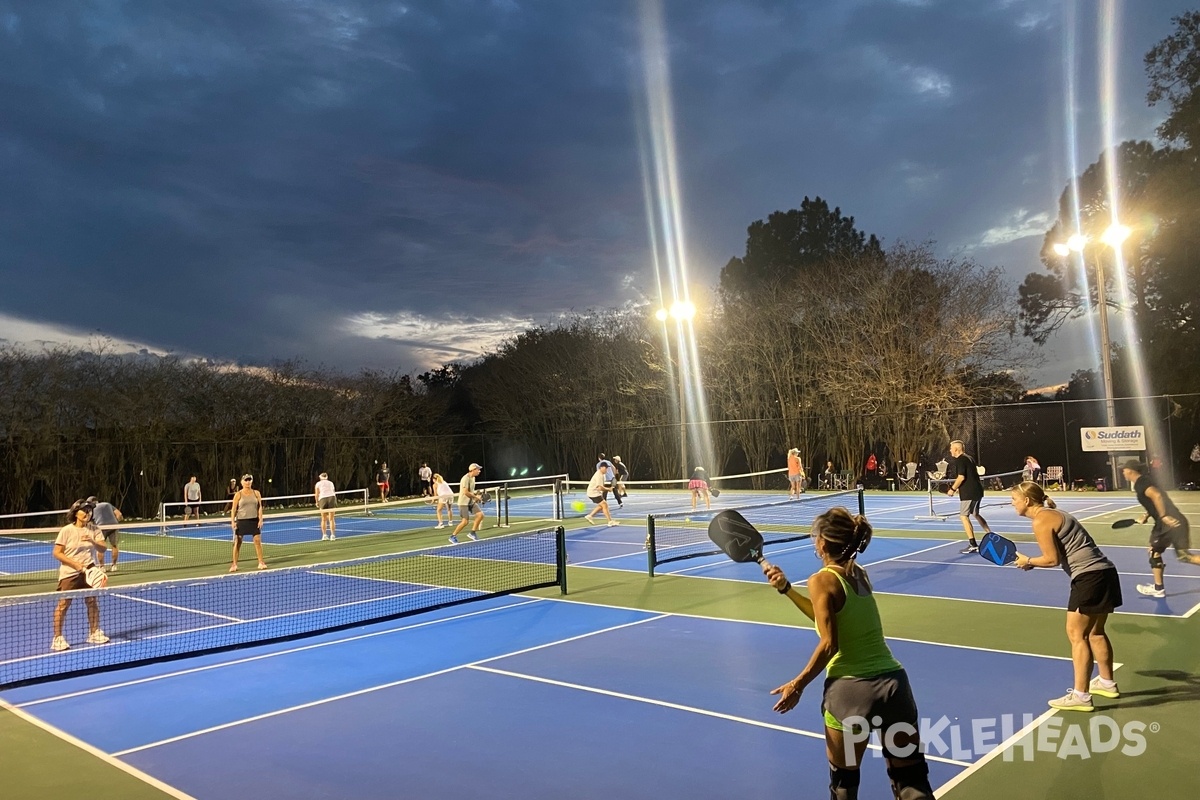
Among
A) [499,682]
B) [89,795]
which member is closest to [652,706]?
[499,682]

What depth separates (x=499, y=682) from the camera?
7383 millimetres

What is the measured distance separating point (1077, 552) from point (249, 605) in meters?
10.2

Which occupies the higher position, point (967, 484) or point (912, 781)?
point (967, 484)

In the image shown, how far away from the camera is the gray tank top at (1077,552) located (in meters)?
6.05

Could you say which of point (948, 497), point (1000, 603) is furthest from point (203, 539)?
point (948, 497)

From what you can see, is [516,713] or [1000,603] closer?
[516,713]

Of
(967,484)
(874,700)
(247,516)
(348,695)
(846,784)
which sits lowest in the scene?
(348,695)

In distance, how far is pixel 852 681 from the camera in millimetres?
3670

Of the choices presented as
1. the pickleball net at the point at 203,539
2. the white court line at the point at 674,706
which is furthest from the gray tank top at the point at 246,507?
the white court line at the point at 674,706

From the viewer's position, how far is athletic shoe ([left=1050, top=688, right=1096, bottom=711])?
19.8 ft

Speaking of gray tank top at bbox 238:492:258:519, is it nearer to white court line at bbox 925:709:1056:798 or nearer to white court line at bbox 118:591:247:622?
white court line at bbox 118:591:247:622

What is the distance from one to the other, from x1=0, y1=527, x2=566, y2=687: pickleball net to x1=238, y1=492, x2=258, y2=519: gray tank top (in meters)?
1.11

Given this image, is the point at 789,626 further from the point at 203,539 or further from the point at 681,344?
the point at 681,344

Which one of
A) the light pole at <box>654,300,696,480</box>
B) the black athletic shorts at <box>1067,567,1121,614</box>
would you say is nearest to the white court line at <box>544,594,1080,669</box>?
the black athletic shorts at <box>1067,567,1121,614</box>
